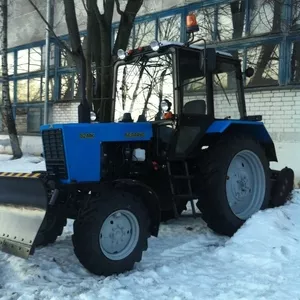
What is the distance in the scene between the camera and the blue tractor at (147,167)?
4.31 meters

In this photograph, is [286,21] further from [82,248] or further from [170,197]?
[82,248]

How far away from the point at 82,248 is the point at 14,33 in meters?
16.9

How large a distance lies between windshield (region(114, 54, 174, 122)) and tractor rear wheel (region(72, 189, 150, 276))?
1431 millimetres

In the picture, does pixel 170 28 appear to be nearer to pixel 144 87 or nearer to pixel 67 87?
pixel 67 87

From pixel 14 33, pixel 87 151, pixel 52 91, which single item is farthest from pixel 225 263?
pixel 14 33

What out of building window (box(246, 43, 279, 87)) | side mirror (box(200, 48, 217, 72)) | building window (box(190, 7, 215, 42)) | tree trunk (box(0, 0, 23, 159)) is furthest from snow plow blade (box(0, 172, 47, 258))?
tree trunk (box(0, 0, 23, 159))

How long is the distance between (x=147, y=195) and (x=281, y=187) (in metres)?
2.68

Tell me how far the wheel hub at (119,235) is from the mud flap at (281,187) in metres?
2.78

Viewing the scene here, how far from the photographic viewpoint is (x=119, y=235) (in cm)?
441

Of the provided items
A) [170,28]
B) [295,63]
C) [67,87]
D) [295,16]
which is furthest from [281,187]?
[67,87]

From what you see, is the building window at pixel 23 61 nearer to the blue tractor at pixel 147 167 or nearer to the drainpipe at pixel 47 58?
the drainpipe at pixel 47 58

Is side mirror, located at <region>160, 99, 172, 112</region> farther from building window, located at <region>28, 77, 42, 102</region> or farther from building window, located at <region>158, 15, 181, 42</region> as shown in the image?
building window, located at <region>28, 77, 42, 102</region>

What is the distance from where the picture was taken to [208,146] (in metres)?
5.72

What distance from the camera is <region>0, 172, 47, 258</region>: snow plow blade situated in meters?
4.14
